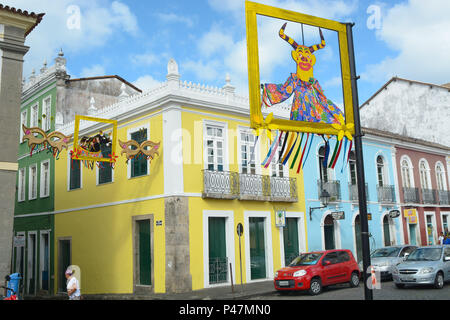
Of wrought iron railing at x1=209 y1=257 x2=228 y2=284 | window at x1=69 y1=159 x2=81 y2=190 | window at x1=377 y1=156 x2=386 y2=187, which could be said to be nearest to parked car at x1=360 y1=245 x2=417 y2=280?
wrought iron railing at x1=209 y1=257 x2=228 y2=284

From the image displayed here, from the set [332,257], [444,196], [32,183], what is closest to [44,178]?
[32,183]

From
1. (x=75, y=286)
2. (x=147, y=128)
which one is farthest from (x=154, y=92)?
(x=75, y=286)

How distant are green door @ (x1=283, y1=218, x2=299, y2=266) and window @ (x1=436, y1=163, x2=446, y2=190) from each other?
14.2 m

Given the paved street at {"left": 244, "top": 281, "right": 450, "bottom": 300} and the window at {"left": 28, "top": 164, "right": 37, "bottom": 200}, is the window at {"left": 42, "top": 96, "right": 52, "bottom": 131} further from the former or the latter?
the paved street at {"left": 244, "top": 281, "right": 450, "bottom": 300}

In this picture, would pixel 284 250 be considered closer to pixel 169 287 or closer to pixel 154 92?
Answer: pixel 169 287

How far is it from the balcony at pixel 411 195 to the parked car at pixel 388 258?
8.89 m

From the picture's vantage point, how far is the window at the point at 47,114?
1009 inches

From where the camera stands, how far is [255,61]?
8.15 meters

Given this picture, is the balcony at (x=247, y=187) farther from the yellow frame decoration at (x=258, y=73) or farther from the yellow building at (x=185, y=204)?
the yellow frame decoration at (x=258, y=73)

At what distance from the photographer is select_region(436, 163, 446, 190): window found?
103 ft

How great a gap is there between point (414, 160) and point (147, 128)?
17.8m

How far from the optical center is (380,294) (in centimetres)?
1446

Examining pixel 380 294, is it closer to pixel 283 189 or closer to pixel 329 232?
pixel 283 189

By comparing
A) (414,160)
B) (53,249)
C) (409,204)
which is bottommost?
(53,249)
